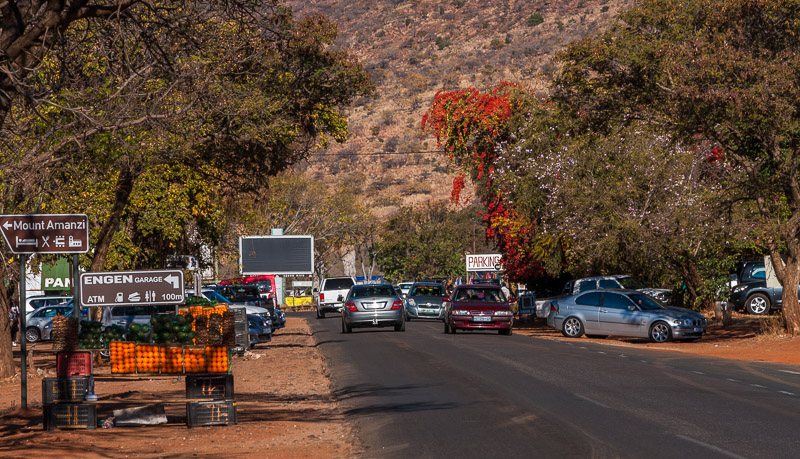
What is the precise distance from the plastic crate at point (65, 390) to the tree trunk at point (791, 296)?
19874 millimetres

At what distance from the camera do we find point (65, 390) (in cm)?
1294

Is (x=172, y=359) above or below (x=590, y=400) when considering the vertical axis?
above

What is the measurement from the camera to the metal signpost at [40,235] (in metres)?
13.5

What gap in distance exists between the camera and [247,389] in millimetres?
18266

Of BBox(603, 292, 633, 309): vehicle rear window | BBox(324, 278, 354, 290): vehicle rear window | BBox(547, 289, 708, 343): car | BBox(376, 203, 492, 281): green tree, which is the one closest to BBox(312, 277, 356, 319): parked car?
BBox(324, 278, 354, 290): vehicle rear window

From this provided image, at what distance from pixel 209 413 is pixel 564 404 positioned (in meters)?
4.89

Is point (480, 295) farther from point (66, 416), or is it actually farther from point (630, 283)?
point (66, 416)

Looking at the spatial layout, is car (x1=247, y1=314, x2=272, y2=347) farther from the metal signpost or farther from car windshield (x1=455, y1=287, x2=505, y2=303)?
the metal signpost

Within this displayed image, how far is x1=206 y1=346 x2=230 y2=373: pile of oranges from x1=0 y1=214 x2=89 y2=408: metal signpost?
2340mm

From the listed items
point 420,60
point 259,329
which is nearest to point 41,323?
point 259,329

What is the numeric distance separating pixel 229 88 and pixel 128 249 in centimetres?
966

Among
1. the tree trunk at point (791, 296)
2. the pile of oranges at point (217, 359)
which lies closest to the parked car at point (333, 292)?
the tree trunk at point (791, 296)

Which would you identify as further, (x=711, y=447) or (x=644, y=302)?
(x=644, y=302)

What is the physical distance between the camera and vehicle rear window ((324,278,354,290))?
5309 cm
